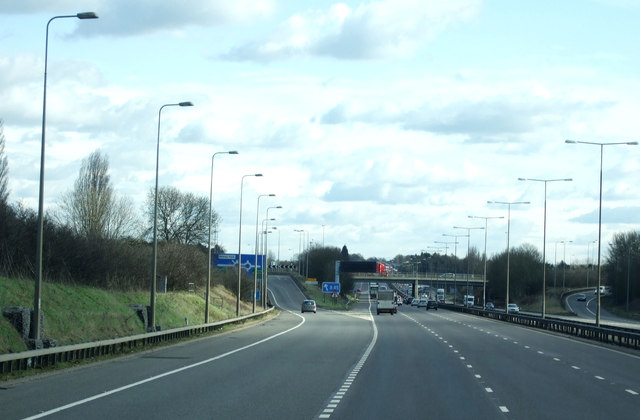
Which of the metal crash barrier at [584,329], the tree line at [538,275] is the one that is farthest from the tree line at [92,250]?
the tree line at [538,275]

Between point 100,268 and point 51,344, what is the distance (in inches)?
863

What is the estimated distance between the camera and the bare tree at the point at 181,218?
110 metres

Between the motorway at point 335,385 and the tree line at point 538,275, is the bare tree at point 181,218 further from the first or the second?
the motorway at point 335,385

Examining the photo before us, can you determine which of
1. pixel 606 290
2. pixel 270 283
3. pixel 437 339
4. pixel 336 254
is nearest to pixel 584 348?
pixel 437 339

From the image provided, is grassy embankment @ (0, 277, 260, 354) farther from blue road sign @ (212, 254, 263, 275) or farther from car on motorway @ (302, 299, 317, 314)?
car on motorway @ (302, 299, 317, 314)

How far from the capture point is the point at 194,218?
369 ft

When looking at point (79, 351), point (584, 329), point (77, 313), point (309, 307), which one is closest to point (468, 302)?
point (309, 307)

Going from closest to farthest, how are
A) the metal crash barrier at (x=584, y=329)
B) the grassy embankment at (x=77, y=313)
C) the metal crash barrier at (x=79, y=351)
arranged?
the metal crash barrier at (x=79, y=351) < the grassy embankment at (x=77, y=313) < the metal crash barrier at (x=584, y=329)

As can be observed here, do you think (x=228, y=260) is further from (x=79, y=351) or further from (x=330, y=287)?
(x=79, y=351)

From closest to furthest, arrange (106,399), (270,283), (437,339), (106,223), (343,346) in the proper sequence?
(106,399)
(343,346)
(437,339)
(106,223)
(270,283)

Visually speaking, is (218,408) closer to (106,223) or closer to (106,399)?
(106,399)

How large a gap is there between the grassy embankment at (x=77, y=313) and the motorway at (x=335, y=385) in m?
3.23

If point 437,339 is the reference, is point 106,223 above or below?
above

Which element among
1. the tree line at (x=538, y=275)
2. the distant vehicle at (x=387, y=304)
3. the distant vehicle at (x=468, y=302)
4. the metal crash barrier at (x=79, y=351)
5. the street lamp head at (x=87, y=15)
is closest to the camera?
the metal crash barrier at (x=79, y=351)
